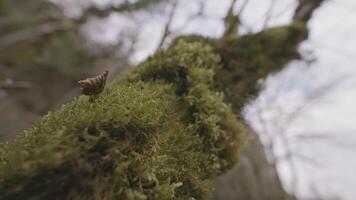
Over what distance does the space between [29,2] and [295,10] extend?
36.9 feet

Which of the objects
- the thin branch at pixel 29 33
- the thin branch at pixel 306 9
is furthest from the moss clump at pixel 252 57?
the thin branch at pixel 29 33

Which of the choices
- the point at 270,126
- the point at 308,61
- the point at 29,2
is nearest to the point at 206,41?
the point at 308,61

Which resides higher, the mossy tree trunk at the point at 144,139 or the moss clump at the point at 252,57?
the moss clump at the point at 252,57

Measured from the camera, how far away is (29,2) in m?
12.2

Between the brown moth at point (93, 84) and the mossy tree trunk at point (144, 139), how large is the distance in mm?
39

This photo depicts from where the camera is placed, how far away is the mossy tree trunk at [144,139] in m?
0.88

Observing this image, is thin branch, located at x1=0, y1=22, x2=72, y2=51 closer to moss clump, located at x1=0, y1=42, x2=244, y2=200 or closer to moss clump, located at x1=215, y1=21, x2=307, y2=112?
moss clump, located at x1=215, y1=21, x2=307, y2=112

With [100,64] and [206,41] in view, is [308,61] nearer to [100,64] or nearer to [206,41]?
[206,41]

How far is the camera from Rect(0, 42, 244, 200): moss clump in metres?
0.87

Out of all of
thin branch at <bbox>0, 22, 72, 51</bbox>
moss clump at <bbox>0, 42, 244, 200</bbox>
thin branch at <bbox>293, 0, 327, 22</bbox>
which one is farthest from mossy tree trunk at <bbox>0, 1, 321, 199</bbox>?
thin branch at <bbox>0, 22, 72, 51</bbox>

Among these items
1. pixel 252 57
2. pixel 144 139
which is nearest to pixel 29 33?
pixel 252 57

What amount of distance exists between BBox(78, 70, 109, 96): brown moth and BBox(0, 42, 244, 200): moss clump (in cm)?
4

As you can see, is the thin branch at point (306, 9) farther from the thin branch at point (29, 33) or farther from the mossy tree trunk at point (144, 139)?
the thin branch at point (29, 33)

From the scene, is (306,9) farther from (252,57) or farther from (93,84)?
(93,84)
